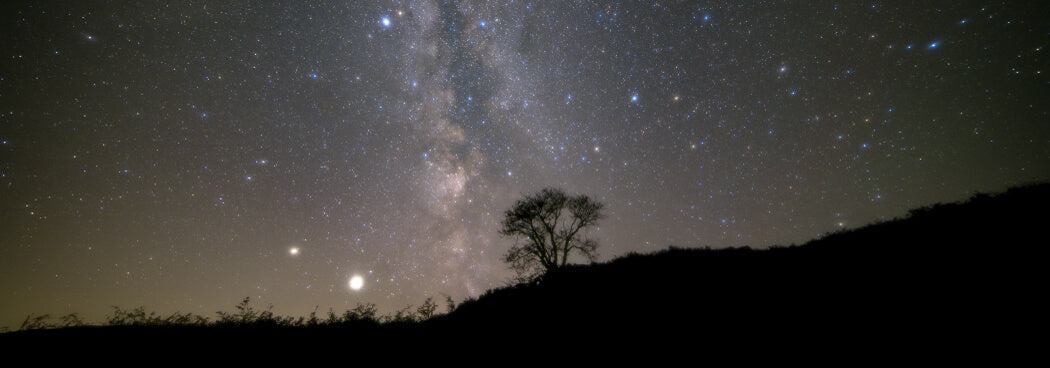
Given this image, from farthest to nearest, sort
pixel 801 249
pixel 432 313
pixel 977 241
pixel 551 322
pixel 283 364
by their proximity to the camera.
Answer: pixel 432 313, pixel 801 249, pixel 551 322, pixel 977 241, pixel 283 364

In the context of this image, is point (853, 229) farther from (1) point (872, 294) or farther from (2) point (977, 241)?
(1) point (872, 294)

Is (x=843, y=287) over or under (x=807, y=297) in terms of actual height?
over

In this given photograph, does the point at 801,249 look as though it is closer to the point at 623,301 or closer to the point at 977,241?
the point at 977,241

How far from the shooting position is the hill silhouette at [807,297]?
5086mm

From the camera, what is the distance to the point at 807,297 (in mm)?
6492

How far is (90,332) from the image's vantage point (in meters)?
8.00

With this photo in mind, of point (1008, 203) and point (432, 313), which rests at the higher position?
point (1008, 203)

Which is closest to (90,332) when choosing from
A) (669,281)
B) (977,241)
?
(669,281)

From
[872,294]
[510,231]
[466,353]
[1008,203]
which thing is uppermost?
[510,231]

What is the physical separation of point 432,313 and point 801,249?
1291 centimetres

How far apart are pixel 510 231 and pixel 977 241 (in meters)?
22.1

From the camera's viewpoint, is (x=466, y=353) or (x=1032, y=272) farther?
(x=466, y=353)

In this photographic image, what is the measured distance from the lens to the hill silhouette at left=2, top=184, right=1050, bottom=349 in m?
5.09

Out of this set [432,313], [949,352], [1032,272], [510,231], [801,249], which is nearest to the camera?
[949,352]
